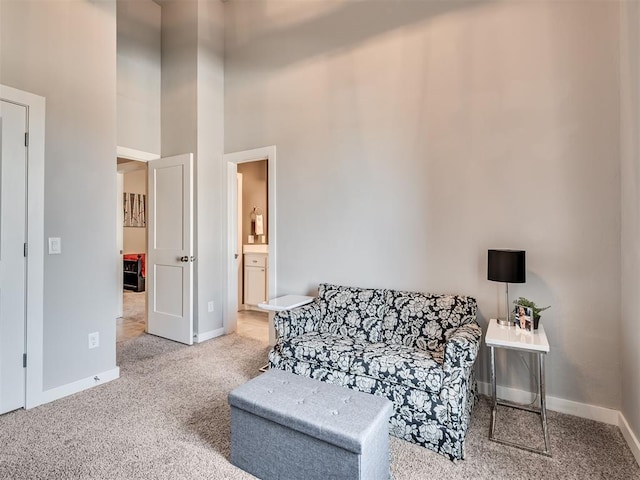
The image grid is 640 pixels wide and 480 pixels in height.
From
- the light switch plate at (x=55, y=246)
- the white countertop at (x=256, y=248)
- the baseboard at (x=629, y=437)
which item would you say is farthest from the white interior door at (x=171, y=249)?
the baseboard at (x=629, y=437)

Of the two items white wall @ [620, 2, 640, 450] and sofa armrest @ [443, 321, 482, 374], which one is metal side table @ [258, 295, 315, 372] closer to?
sofa armrest @ [443, 321, 482, 374]

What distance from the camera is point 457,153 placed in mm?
2732

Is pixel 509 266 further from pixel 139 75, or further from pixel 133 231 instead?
pixel 133 231

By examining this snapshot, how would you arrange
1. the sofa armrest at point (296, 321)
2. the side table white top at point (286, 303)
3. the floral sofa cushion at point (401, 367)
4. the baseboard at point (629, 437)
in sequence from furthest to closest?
the side table white top at point (286, 303), the sofa armrest at point (296, 321), the floral sofa cushion at point (401, 367), the baseboard at point (629, 437)

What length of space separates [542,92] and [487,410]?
2.28m

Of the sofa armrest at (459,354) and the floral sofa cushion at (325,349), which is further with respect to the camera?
the floral sofa cushion at (325,349)

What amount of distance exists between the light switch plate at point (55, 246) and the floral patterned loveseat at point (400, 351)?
5.64 ft

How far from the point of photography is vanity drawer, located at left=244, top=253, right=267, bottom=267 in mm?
5186

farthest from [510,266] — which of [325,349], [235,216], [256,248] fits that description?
[256,248]

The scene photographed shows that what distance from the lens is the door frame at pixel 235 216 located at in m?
3.76

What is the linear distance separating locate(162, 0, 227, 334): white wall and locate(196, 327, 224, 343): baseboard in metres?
0.04

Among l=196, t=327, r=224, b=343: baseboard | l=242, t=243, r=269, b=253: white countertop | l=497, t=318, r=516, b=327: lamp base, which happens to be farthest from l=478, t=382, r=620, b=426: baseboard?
l=242, t=243, r=269, b=253: white countertop

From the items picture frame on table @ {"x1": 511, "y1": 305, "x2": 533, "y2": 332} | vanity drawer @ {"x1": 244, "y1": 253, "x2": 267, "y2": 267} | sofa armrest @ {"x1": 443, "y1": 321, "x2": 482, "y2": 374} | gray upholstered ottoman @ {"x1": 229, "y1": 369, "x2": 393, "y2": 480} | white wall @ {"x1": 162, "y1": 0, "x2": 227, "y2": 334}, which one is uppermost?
white wall @ {"x1": 162, "y1": 0, "x2": 227, "y2": 334}

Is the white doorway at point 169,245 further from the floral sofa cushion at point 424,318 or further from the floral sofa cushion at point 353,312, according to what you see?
the floral sofa cushion at point 424,318
